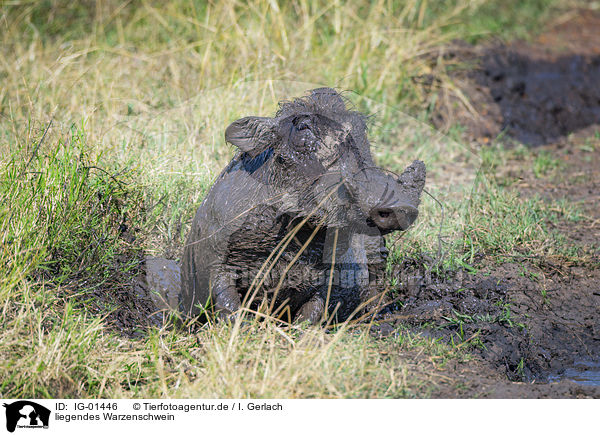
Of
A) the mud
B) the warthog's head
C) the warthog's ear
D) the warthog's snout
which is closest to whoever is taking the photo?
the warthog's snout

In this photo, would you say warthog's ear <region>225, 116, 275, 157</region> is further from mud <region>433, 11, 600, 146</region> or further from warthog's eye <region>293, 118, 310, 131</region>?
mud <region>433, 11, 600, 146</region>

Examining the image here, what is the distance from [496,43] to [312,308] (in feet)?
19.7

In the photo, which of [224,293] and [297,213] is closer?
[297,213]

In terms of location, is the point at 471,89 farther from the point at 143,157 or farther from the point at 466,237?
the point at 143,157

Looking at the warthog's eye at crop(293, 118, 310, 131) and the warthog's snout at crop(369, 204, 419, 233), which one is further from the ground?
the warthog's eye at crop(293, 118, 310, 131)

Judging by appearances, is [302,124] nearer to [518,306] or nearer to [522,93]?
[518,306]

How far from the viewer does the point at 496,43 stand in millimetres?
8867

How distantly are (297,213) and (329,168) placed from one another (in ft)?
0.98

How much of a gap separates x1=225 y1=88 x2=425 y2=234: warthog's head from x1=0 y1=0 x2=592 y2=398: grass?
646 mm

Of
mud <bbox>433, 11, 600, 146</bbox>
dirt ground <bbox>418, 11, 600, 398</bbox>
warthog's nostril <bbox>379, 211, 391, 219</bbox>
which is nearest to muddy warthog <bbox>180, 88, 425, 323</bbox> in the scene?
warthog's nostril <bbox>379, 211, 391, 219</bbox>

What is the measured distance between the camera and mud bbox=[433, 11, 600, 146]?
768 centimetres

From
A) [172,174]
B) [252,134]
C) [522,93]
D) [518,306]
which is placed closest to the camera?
[252,134]
